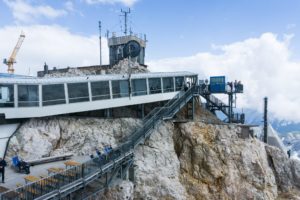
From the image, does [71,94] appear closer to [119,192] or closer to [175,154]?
[119,192]

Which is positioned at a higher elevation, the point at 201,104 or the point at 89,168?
the point at 201,104

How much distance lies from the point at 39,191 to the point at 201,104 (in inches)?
1138

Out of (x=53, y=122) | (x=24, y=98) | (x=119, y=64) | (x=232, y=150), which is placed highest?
(x=119, y=64)

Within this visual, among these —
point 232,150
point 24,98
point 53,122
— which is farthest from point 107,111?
point 232,150

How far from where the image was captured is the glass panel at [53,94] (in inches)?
1169

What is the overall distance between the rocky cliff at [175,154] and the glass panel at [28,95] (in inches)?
83.0

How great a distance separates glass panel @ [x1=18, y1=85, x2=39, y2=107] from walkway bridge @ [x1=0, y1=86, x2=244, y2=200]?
1015cm

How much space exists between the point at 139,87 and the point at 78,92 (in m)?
8.62

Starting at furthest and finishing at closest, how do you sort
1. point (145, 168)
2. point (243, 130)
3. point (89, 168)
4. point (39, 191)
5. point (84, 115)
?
point (243, 130) < point (84, 115) < point (145, 168) < point (89, 168) < point (39, 191)

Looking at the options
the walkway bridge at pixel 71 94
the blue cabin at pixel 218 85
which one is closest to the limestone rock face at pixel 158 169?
the walkway bridge at pixel 71 94

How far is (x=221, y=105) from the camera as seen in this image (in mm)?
42219

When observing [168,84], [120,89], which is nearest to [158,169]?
[120,89]

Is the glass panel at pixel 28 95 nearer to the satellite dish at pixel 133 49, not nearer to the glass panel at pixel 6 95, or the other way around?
the glass panel at pixel 6 95

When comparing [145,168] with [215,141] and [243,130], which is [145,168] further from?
[243,130]
